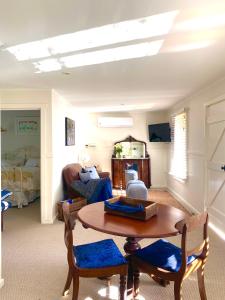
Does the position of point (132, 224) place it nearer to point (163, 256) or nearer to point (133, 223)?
point (133, 223)

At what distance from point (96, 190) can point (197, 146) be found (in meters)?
2.07

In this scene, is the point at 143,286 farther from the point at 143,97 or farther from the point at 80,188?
the point at 143,97

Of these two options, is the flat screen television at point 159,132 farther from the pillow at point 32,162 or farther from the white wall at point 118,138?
the pillow at point 32,162

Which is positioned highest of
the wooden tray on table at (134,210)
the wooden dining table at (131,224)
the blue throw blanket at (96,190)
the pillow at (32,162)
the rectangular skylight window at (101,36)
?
the rectangular skylight window at (101,36)

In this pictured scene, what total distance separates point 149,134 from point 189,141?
7.43 feet

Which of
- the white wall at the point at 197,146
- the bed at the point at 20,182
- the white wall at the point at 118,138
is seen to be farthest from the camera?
the white wall at the point at 118,138

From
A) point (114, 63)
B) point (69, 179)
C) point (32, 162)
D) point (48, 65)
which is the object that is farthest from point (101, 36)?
point (32, 162)

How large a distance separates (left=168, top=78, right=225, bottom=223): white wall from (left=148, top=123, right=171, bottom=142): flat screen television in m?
1.45

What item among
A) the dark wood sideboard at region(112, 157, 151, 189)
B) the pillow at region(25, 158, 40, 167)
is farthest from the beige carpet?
the dark wood sideboard at region(112, 157, 151, 189)

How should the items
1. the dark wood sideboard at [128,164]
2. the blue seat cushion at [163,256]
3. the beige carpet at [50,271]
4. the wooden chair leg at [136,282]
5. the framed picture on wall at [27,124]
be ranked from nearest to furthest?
the blue seat cushion at [163,256] → the wooden chair leg at [136,282] → the beige carpet at [50,271] → the framed picture on wall at [27,124] → the dark wood sideboard at [128,164]

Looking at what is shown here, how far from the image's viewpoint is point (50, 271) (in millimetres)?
2590

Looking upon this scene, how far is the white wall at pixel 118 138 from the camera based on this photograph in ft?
23.8

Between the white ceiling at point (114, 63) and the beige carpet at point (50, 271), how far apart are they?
231cm

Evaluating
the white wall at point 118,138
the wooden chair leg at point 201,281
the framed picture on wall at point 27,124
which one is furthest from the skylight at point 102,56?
the white wall at point 118,138
